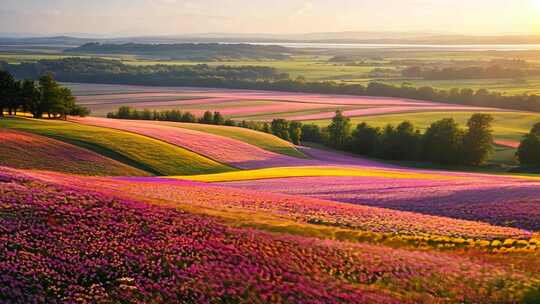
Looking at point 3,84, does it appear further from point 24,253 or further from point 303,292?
point 303,292

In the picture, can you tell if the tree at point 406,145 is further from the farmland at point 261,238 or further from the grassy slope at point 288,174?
the farmland at point 261,238

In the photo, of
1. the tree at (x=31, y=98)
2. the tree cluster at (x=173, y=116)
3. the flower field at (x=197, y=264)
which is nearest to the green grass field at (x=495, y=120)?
the tree cluster at (x=173, y=116)

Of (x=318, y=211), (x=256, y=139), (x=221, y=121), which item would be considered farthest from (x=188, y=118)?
(x=318, y=211)

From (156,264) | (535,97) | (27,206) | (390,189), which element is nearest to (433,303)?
(156,264)

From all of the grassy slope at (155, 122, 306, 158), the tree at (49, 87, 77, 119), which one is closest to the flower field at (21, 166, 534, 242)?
the grassy slope at (155, 122, 306, 158)

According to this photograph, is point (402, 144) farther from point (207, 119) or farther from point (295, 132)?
point (207, 119)
